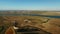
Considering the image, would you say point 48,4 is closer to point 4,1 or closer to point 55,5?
point 55,5

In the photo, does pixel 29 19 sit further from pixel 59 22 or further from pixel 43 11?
pixel 59 22

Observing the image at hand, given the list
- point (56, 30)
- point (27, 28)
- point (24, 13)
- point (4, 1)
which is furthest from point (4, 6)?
point (56, 30)

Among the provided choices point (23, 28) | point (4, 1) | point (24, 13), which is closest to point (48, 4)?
point (24, 13)

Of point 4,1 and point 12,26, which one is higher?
point 4,1

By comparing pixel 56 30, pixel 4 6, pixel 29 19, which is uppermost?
pixel 4 6

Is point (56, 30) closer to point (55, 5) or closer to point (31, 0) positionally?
point (55, 5)

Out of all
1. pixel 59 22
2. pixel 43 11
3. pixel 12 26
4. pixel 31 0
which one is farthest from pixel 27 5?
pixel 59 22

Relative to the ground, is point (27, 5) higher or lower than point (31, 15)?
higher
